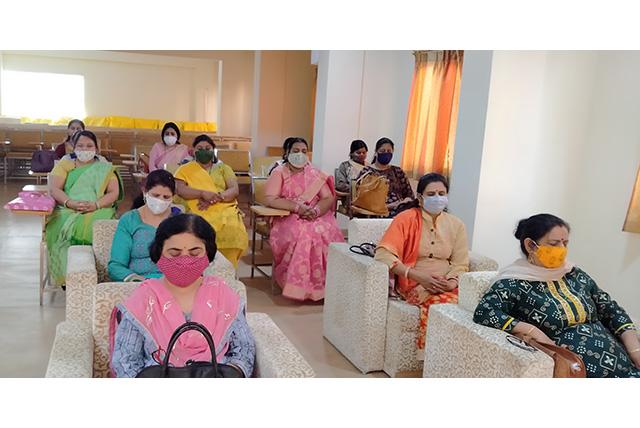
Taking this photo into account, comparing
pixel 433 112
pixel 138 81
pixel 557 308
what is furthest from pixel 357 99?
pixel 138 81

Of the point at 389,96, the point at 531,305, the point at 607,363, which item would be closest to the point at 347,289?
the point at 531,305

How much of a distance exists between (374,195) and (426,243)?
7.18 feet

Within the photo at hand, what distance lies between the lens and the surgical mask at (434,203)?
134 inches

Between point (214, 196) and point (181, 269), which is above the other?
point (181, 269)

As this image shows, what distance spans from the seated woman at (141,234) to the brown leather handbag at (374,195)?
2.53m

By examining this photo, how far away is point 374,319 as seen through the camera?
335cm

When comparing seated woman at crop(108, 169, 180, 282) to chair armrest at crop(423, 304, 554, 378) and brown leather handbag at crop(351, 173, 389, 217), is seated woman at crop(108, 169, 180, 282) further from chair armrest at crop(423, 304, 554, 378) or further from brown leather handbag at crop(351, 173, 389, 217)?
brown leather handbag at crop(351, 173, 389, 217)

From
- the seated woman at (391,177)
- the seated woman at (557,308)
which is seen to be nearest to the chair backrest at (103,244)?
the seated woman at (557,308)

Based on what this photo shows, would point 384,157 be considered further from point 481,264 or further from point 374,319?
point 374,319

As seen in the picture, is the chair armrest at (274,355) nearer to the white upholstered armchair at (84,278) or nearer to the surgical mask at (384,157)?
the white upholstered armchair at (84,278)

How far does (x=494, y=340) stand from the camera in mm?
2270

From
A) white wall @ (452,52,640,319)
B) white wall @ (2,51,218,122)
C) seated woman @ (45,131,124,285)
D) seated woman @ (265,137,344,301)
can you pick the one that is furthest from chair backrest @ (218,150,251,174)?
white wall @ (2,51,218,122)

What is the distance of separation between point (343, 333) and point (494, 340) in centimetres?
145

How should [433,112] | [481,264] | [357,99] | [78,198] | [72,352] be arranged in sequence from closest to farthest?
[72,352] → [481,264] → [78,198] → [433,112] → [357,99]
